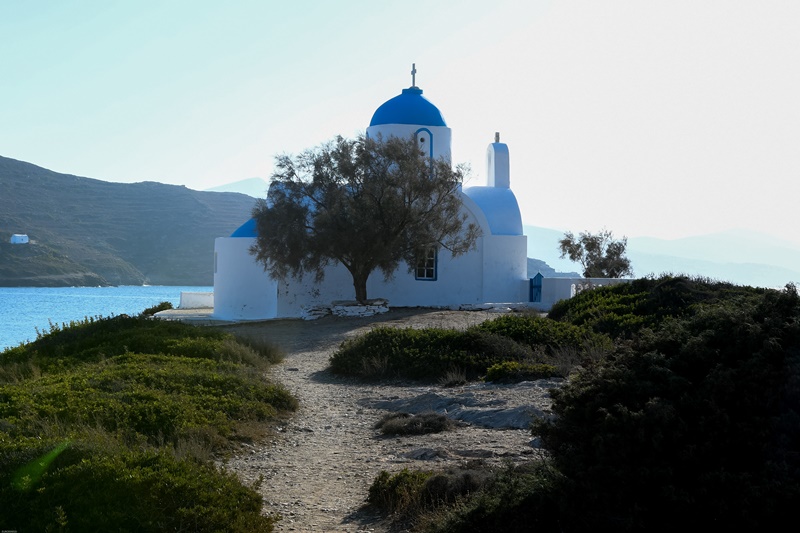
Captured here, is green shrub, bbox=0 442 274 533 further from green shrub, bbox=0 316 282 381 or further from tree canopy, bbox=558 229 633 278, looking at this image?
tree canopy, bbox=558 229 633 278

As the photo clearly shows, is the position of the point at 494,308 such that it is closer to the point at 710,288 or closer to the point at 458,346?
the point at 710,288

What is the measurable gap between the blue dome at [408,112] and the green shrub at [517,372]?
696 inches

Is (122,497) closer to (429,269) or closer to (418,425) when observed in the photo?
(418,425)

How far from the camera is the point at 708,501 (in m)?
4.36

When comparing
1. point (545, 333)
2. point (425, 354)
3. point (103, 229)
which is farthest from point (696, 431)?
point (103, 229)

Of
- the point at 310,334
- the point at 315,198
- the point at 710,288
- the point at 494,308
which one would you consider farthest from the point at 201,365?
the point at 494,308

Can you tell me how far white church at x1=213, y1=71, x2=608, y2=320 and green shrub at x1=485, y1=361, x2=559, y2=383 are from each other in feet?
46.1

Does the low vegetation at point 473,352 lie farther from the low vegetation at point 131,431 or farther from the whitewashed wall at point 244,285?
the whitewashed wall at point 244,285

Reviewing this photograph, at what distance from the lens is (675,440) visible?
4629mm

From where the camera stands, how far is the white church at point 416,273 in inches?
1065

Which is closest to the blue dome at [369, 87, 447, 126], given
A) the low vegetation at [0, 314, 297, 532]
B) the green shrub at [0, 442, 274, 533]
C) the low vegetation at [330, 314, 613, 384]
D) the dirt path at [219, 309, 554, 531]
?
the low vegetation at [330, 314, 613, 384]

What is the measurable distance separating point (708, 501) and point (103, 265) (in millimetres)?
96999

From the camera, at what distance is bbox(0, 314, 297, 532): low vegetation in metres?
5.52

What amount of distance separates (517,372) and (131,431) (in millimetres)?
5522
